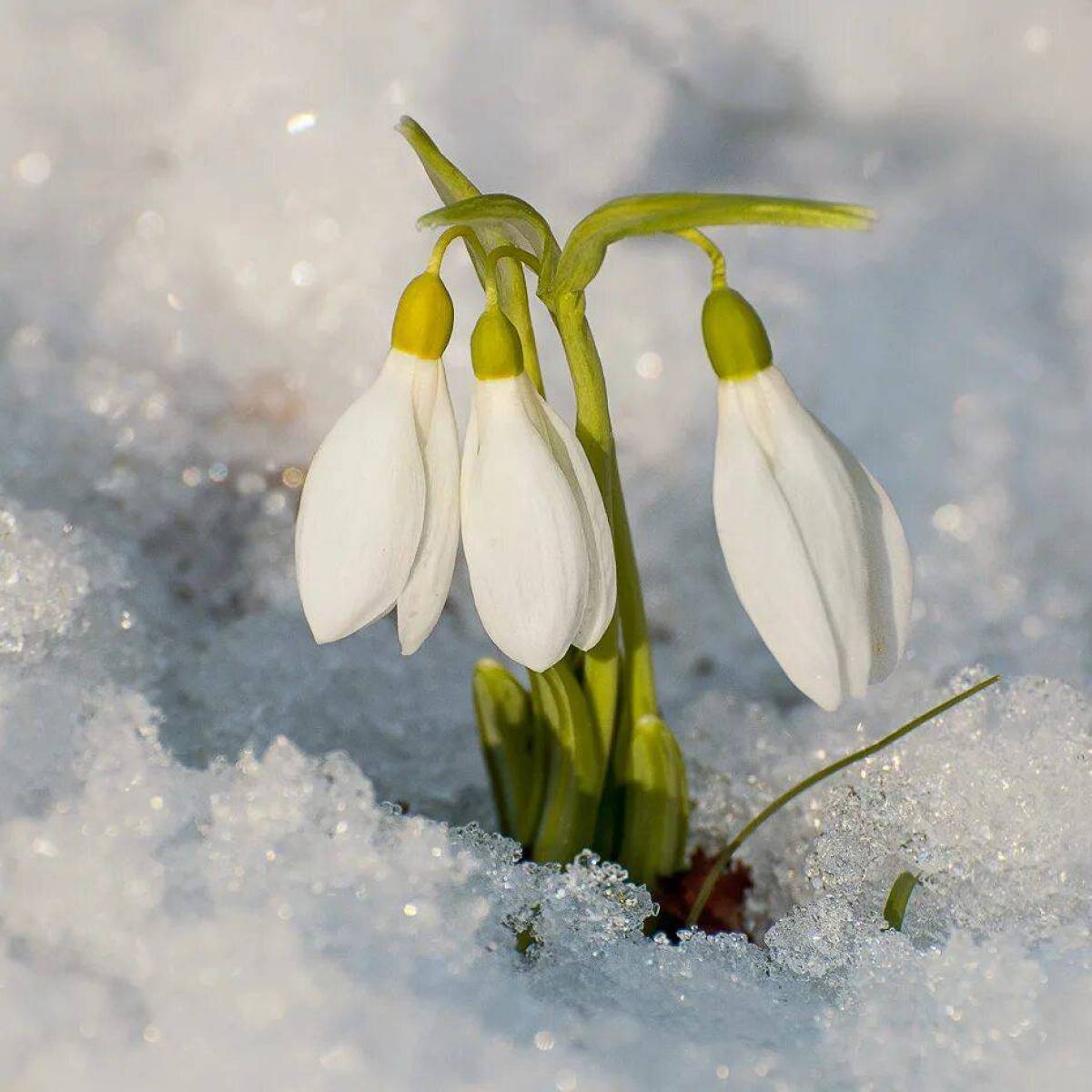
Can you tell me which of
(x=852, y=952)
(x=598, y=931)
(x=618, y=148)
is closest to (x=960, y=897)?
(x=852, y=952)

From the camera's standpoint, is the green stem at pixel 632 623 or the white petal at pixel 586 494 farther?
the green stem at pixel 632 623

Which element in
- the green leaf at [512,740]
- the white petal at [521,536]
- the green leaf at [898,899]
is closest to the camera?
the white petal at [521,536]

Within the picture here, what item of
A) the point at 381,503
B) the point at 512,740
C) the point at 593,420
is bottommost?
the point at 512,740

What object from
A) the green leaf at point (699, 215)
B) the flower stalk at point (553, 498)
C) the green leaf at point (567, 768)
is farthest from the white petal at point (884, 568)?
the green leaf at point (567, 768)

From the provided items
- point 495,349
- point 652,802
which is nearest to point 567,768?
point 652,802

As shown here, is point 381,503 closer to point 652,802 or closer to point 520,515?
point 520,515

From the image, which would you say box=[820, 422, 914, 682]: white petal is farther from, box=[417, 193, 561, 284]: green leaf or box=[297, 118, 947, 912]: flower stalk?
box=[417, 193, 561, 284]: green leaf

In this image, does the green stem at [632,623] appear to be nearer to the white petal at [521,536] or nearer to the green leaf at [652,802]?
the green leaf at [652,802]
